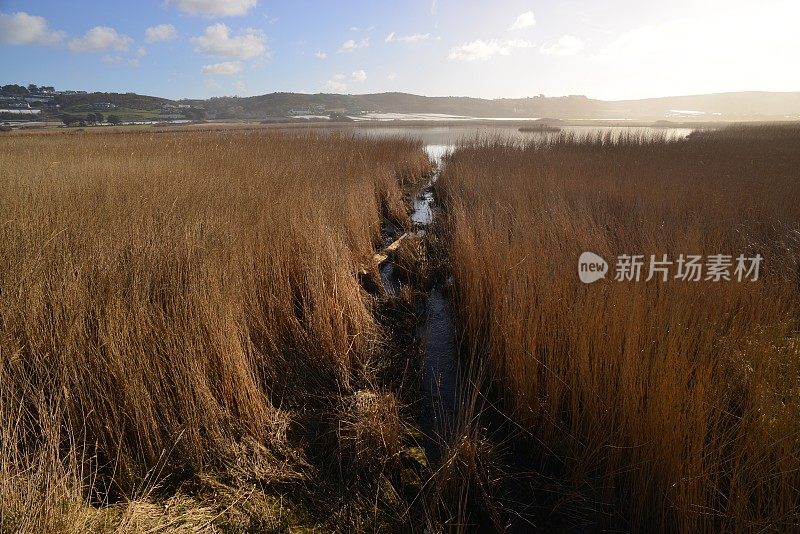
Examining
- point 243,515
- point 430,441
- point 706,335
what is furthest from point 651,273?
point 243,515

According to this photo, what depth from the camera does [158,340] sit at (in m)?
2.23

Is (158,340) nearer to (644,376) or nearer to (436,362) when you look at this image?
(436,362)

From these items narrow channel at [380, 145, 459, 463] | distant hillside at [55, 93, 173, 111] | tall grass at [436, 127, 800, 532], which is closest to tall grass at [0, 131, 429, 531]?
narrow channel at [380, 145, 459, 463]

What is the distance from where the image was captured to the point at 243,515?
188cm

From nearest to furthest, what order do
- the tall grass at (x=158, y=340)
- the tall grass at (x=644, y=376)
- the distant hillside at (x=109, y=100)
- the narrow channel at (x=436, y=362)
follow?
the tall grass at (x=644, y=376), the tall grass at (x=158, y=340), the narrow channel at (x=436, y=362), the distant hillside at (x=109, y=100)

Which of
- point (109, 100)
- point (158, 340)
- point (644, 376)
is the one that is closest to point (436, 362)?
point (644, 376)

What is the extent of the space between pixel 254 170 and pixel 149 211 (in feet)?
10.5

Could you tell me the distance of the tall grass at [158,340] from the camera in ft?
6.14

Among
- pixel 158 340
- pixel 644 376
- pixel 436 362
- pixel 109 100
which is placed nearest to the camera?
pixel 644 376

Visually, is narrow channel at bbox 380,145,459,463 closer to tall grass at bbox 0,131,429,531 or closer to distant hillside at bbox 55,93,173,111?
tall grass at bbox 0,131,429,531

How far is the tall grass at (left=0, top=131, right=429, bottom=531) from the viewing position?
1.87m

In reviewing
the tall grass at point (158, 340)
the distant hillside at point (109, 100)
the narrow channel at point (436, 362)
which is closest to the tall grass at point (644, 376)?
the narrow channel at point (436, 362)

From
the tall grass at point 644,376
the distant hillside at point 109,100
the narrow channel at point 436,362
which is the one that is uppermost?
the distant hillside at point 109,100

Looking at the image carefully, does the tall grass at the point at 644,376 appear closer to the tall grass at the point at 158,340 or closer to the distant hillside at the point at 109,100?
the tall grass at the point at 158,340
